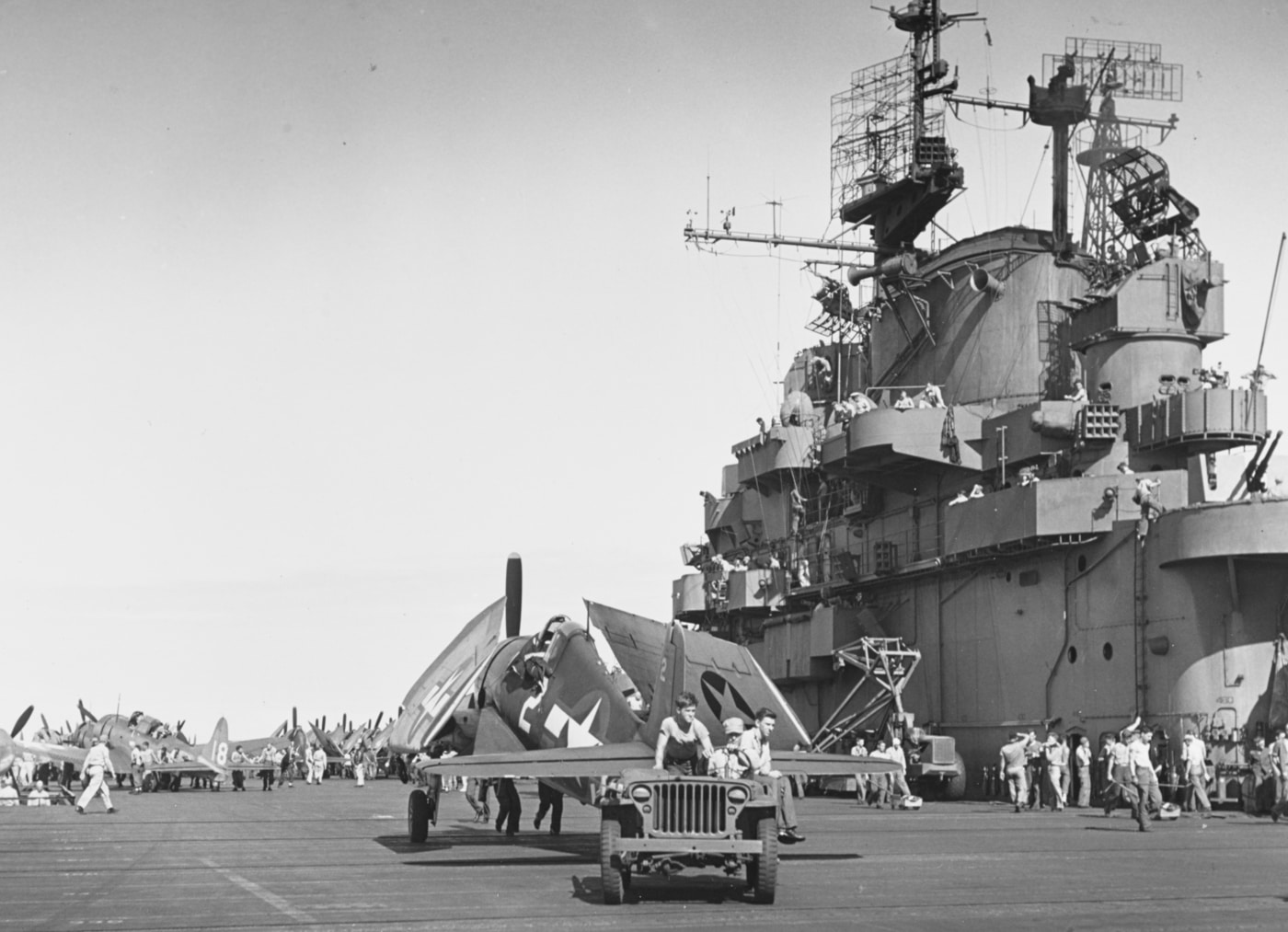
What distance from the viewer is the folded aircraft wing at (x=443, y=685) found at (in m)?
21.9

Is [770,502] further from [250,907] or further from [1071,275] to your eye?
[250,907]

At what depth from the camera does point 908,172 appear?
44344 mm

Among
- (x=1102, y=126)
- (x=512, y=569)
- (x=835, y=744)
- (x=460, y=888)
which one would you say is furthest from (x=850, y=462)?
(x=460, y=888)

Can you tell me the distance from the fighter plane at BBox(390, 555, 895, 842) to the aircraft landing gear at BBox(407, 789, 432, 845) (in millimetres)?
19

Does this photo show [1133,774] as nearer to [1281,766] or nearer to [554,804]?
[1281,766]

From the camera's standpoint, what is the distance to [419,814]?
20.0m

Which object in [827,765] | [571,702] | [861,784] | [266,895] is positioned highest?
[571,702]

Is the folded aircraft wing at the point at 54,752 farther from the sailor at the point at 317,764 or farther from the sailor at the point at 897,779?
the sailor at the point at 897,779

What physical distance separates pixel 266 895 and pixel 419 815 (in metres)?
6.87

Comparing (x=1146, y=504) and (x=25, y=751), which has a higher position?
(x=1146, y=504)

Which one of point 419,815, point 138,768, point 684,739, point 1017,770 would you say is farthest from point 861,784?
point 138,768

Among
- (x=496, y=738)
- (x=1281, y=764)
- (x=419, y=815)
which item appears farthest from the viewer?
(x=1281, y=764)

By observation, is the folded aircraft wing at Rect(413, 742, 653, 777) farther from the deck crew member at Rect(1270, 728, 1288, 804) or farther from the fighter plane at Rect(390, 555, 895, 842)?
the deck crew member at Rect(1270, 728, 1288, 804)

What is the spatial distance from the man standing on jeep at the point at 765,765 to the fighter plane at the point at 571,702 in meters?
A: 0.65
